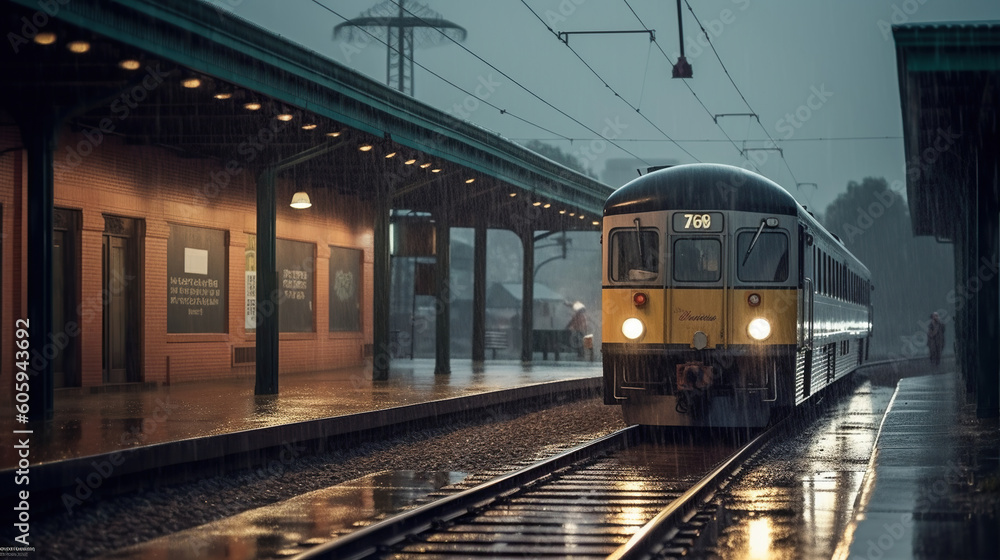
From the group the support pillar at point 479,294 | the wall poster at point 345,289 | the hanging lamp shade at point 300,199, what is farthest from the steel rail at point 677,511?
the support pillar at point 479,294

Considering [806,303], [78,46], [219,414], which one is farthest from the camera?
[806,303]

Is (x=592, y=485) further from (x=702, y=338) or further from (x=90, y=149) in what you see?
(x=90, y=149)

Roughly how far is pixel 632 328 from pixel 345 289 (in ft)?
41.3

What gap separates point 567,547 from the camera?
7.72m

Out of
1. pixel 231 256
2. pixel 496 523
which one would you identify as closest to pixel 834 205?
pixel 231 256

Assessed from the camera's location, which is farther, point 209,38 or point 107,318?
point 107,318

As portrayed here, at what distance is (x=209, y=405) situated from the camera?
14359 mm

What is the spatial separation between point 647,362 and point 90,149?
866cm

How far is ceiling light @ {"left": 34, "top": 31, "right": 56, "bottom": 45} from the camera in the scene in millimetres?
10891

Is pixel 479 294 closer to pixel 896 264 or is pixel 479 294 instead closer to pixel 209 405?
pixel 209 405

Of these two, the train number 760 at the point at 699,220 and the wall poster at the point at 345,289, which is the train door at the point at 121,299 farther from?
the train number 760 at the point at 699,220

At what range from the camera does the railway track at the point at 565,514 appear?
7.59 metres

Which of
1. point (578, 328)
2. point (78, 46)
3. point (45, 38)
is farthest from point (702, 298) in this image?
point (578, 328)

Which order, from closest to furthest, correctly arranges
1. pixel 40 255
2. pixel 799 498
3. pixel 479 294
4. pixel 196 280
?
pixel 799 498 < pixel 40 255 < pixel 196 280 < pixel 479 294
